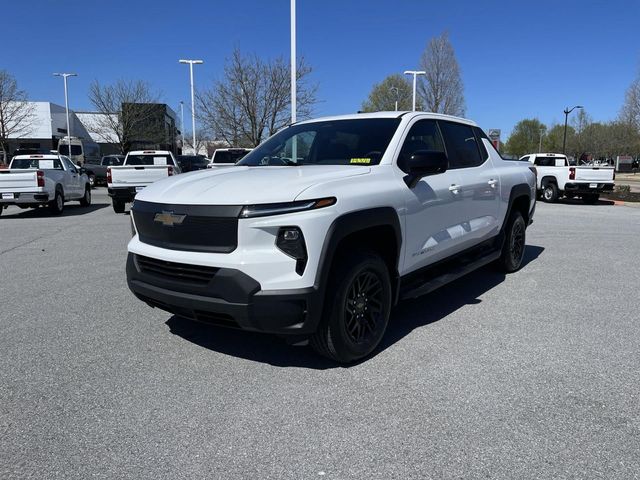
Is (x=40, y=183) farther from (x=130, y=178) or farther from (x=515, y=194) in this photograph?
(x=515, y=194)

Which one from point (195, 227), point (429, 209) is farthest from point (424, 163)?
point (195, 227)

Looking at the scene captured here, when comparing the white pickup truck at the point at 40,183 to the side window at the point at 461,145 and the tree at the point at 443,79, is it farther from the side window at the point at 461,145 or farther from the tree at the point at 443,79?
the tree at the point at 443,79

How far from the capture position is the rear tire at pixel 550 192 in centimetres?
1926

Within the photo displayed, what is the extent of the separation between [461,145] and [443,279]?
1.59 metres

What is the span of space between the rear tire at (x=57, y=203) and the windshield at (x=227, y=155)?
17.0 ft

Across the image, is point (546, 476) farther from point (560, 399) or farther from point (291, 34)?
point (291, 34)

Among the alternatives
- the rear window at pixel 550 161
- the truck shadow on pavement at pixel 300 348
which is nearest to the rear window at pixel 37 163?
the truck shadow on pavement at pixel 300 348

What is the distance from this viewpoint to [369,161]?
4.14m

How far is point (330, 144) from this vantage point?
15.3 feet

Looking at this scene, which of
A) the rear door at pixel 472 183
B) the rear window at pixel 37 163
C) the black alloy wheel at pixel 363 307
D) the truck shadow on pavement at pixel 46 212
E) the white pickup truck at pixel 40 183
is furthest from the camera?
the rear window at pixel 37 163

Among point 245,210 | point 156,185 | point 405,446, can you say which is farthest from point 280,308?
point 156,185

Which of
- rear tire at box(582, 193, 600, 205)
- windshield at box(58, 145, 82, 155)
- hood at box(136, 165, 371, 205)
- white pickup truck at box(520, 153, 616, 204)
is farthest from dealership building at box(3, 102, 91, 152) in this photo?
hood at box(136, 165, 371, 205)

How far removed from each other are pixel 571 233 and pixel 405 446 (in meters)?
9.42

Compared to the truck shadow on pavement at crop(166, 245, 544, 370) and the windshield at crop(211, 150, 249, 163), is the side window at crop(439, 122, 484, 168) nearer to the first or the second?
the truck shadow on pavement at crop(166, 245, 544, 370)
